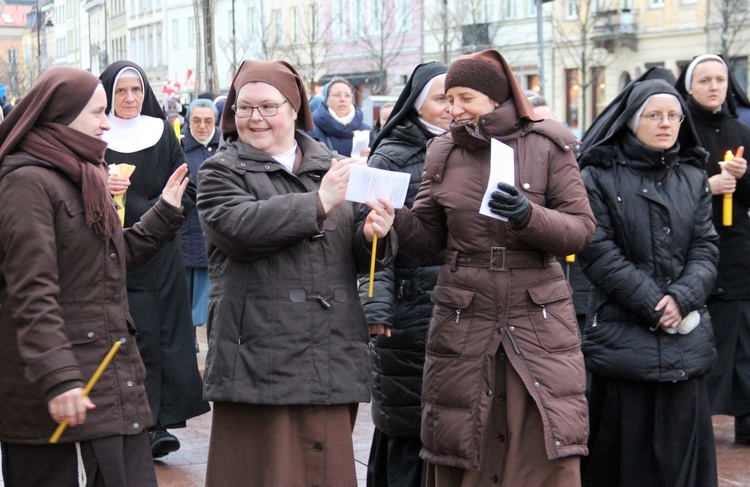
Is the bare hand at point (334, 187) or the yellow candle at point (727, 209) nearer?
the bare hand at point (334, 187)

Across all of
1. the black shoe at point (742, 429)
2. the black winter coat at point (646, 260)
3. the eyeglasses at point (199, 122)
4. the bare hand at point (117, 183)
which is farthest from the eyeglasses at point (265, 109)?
the eyeglasses at point (199, 122)

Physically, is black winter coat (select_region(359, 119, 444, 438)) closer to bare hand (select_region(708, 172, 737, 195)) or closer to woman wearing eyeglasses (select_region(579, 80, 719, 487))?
woman wearing eyeglasses (select_region(579, 80, 719, 487))

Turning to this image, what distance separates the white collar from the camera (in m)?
6.61

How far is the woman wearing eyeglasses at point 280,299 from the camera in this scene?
174 inches

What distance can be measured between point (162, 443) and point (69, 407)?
2968 millimetres

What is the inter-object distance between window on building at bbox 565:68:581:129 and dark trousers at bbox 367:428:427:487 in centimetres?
4039

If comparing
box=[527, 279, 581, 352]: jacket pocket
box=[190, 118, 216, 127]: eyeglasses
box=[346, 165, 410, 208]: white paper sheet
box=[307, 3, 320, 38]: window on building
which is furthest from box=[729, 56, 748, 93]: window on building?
box=[346, 165, 410, 208]: white paper sheet

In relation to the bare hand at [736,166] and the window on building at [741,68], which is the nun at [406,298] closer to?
the bare hand at [736,166]

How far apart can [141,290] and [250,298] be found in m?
2.21

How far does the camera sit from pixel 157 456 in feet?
22.5

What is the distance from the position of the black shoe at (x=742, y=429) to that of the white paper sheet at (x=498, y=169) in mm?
3288

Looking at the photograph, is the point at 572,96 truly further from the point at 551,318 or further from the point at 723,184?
the point at 551,318

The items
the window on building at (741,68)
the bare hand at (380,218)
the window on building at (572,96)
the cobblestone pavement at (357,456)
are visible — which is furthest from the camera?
the window on building at (572,96)

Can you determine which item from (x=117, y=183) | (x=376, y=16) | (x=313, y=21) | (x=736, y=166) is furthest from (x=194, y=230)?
(x=313, y=21)
